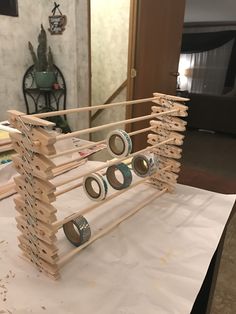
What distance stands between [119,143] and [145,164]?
22 cm

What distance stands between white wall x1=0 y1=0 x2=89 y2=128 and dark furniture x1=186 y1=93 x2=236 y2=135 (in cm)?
267

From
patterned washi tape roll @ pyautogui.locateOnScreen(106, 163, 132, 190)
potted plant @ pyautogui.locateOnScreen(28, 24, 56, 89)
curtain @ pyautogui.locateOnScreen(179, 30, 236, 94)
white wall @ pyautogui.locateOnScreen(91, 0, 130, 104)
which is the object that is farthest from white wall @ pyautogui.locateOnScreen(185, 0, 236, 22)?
patterned washi tape roll @ pyautogui.locateOnScreen(106, 163, 132, 190)

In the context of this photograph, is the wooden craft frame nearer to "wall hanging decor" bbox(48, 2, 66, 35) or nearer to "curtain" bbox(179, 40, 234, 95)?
"wall hanging decor" bbox(48, 2, 66, 35)

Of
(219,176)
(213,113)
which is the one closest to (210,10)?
(213,113)

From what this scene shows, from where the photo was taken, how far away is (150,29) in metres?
2.15

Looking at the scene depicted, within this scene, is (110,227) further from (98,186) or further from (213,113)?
(213,113)

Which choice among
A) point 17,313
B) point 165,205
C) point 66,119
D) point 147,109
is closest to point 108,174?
point 165,205

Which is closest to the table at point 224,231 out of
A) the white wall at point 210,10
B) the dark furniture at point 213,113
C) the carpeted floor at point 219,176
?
the carpeted floor at point 219,176

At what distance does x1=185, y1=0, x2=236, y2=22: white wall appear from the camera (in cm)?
439

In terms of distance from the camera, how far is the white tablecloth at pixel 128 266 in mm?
516

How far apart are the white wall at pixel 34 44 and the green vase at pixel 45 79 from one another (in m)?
0.12

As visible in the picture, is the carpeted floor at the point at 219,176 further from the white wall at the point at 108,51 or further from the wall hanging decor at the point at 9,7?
the wall hanging decor at the point at 9,7

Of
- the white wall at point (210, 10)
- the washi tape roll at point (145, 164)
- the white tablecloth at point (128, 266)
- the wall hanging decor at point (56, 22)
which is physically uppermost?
the white wall at point (210, 10)

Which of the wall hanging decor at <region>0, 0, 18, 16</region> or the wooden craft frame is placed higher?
the wall hanging decor at <region>0, 0, 18, 16</region>
